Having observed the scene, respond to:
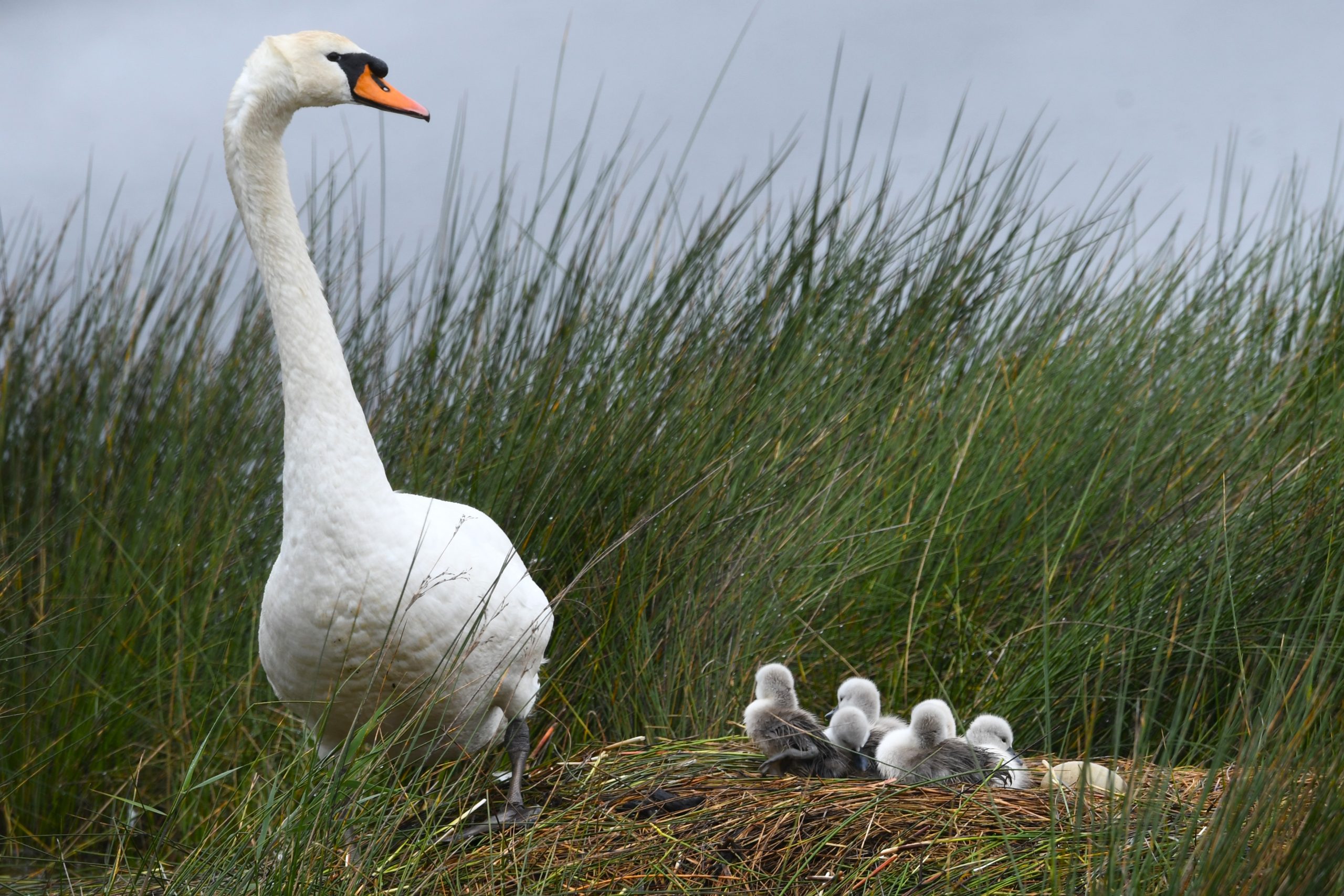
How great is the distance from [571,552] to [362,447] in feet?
4.48

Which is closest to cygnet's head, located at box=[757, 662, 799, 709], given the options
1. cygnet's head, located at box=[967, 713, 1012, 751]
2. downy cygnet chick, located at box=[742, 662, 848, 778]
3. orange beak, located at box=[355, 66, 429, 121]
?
downy cygnet chick, located at box=[742, 662, 848, 778]

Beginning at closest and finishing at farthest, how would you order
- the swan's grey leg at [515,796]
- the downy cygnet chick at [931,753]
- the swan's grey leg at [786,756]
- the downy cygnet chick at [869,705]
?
the swan's grey leg at [515,796]
the downy cygnet chick at [931,753]
the swan's grey leg at [786,756]
the downy cygnet chick at [869,705]

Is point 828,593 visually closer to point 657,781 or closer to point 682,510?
point 682,510

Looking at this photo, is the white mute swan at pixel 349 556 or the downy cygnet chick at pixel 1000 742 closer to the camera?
the white mute swan at pixel 349 556

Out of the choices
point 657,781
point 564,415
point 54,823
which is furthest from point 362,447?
point 54,823

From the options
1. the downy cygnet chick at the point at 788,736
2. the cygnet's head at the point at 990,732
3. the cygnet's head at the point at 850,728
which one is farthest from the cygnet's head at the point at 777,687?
the cygnet's head at the point at 990,732

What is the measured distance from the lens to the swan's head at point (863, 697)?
384 centimetres

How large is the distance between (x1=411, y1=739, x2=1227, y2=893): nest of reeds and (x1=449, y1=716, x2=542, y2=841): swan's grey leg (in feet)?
0.15

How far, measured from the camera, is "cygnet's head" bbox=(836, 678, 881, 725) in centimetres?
384

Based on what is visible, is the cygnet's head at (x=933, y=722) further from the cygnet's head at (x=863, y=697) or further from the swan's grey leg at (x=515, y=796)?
the swan's grey leg at (x=515, y=796)

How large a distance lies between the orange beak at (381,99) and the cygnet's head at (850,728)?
6.84ft

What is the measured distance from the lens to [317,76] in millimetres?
3521

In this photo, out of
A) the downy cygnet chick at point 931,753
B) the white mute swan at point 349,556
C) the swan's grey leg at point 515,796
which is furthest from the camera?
the downy cygnet chick at point 931,753

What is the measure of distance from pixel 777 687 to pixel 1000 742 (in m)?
0.65
